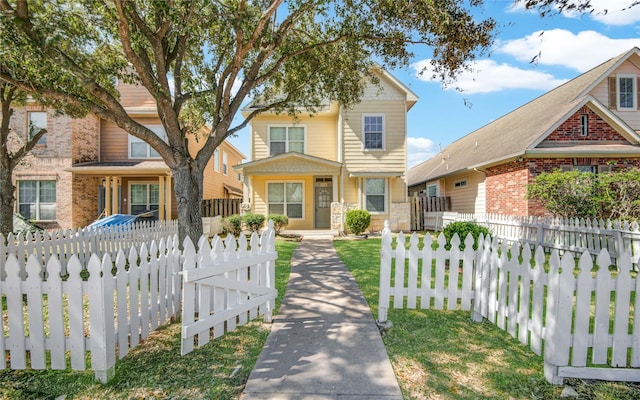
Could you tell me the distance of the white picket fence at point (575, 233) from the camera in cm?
732

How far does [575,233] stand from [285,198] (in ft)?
39.1

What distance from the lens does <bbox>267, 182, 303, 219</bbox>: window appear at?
16391 mm

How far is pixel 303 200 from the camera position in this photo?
16.5 m

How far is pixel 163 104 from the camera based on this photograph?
5.31 m

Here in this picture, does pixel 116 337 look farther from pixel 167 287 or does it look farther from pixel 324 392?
pixel 324 392

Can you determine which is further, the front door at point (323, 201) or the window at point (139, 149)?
the front door at point (323, 201)

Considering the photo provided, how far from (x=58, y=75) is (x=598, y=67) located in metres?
21.5

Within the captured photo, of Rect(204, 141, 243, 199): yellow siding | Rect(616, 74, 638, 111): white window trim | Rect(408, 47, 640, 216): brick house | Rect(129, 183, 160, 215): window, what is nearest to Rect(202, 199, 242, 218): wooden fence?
Rect(204, 141, 243, 199): yellow siding

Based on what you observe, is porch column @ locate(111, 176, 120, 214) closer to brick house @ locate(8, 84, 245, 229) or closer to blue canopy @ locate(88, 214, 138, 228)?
brick house @ locate(8, 84, 245, 229)

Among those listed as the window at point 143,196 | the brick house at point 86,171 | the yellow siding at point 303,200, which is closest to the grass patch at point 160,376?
the yellow siding at point 303,200

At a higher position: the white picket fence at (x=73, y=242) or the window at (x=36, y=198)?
the window at (x=36, y=198)

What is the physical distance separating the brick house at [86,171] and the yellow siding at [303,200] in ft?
13.7

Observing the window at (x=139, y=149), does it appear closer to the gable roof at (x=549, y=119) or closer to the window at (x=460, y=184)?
the gable roof at (x=549, y=119)

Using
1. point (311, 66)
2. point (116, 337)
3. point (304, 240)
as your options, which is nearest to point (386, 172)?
point (304, 240)
